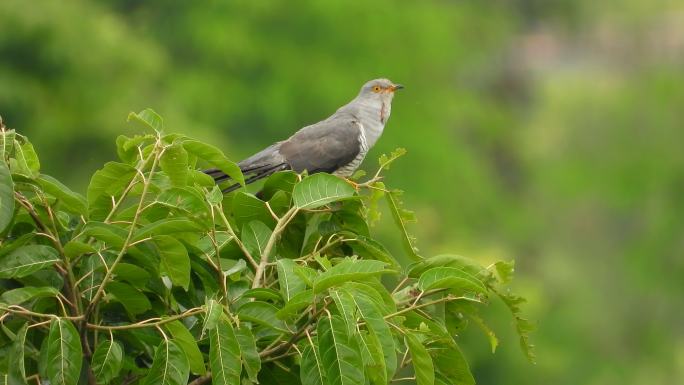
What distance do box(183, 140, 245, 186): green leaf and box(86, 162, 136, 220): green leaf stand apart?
0.47ft

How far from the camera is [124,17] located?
1126 inches

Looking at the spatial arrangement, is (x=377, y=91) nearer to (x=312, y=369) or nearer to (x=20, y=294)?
(x=312, y=369)

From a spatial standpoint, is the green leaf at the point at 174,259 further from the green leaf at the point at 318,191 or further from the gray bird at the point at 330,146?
the gray bird at the point at 330,146

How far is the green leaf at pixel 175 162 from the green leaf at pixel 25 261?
0.34m

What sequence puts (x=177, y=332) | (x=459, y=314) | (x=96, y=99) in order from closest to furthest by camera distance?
(x=177, y=332), (x=459, y=314), (x=96, y=99)

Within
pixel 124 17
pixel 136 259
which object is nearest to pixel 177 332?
pixel 136 259

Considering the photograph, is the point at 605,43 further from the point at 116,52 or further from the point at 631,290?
the point at 116,52

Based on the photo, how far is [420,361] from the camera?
10.8 feet

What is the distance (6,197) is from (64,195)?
211 millimetres

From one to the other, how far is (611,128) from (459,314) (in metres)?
33.7

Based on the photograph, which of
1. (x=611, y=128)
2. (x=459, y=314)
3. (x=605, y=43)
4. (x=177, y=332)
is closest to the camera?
(x=177, y=332)

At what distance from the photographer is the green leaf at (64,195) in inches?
127

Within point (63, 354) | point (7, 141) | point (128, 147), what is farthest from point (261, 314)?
point (7, 141)

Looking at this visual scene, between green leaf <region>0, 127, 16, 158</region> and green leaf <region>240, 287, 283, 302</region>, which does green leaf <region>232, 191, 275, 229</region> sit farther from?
green leaf <region>0, 127, 16, 158</region>
